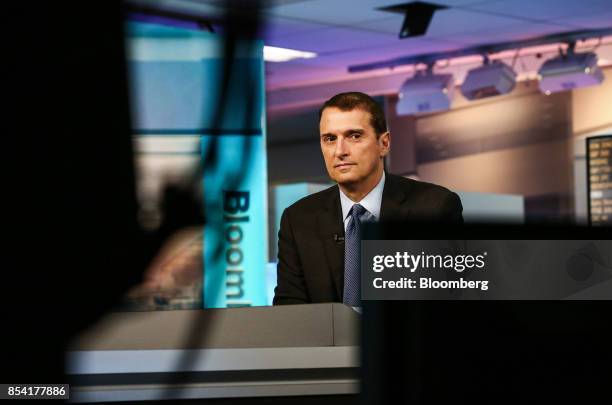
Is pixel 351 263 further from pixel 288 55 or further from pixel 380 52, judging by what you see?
pixel 380 52

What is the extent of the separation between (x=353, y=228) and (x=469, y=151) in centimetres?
886

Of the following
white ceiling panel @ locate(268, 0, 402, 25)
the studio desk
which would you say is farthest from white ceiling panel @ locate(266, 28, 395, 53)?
the studio desk

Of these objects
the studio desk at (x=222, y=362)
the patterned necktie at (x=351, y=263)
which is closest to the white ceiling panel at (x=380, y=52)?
the patterned necktie at (x=351, y=263)

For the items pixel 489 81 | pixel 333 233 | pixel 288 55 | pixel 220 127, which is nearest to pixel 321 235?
pixel 333 233

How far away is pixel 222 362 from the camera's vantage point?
3.22 feet

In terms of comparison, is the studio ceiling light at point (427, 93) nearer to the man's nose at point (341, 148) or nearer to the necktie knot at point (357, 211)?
the man's nose at point (341, 148)

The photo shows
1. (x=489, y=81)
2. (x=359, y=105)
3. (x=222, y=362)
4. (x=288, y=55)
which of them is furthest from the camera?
(x=288, y=55)

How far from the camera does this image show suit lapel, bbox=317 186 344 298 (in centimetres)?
193

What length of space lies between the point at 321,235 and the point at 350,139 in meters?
0.39

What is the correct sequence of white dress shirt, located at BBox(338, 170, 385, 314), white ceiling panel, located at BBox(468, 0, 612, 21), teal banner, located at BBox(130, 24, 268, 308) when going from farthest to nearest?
white ceiling panel, located at BBox(468, 0, 612, 21)
white dress shirt, located at BBox(338, 170, 385, 314)
teal banner, located at BBox(130, 24, 268, 308)

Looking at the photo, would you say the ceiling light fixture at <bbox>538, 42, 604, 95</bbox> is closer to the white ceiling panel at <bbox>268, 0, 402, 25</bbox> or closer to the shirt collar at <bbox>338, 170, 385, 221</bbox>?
the white ceiling panel at <bbox>268, 0, 402, 25</bbox>

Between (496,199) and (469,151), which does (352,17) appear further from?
(469,151)

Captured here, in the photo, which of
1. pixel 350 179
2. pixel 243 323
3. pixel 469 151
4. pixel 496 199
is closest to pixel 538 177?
pixel 469 151

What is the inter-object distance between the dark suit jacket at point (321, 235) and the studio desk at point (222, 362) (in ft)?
2.66
